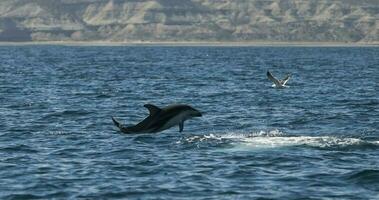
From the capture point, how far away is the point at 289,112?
146ft

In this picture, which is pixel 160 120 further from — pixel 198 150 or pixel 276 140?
pixel 276 140

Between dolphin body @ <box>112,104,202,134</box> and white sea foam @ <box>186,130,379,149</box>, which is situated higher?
dolphin body @ <box>112,104,202,134</box>

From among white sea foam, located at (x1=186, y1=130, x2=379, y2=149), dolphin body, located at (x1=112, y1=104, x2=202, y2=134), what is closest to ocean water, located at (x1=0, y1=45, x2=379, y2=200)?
white sea foam, located at (x1=186, y1=130, x2=379, y2=149)

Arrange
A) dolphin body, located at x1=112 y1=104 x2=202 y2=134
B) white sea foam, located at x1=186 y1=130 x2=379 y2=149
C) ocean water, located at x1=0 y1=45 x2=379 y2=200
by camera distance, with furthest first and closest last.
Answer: white sea foam, located at x1=186 y1=130 x2=379 y2=149
dolphin body, located at x1=112 y1=104 x2=202 y2=134
ocean water, located at x1=0 y1=45 x2=379 y2=200

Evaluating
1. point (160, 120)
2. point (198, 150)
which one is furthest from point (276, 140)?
point (160, 120)

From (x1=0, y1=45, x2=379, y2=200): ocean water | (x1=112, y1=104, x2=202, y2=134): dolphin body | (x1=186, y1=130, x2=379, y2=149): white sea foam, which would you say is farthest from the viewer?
(x1=186, y1=130, x2=379, y2=149): white sea foam

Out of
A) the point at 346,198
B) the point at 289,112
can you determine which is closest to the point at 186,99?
the point at 289,112

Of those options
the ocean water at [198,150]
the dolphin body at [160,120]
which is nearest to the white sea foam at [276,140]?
the ocean water at [198,150]

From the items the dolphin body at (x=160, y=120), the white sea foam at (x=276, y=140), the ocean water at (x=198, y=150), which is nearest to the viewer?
the ocean water at (x=198, y=150)

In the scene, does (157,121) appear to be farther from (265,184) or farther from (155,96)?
(155,96)

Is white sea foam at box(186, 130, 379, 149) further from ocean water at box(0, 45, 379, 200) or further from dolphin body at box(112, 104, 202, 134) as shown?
dolphin body at box(112, 104, 202, 134)

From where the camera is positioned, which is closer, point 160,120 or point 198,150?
point 160,120

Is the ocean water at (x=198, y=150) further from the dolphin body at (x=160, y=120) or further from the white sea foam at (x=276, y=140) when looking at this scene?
the dolphin body at (x=160, y=120)

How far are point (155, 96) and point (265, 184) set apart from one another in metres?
31.8
